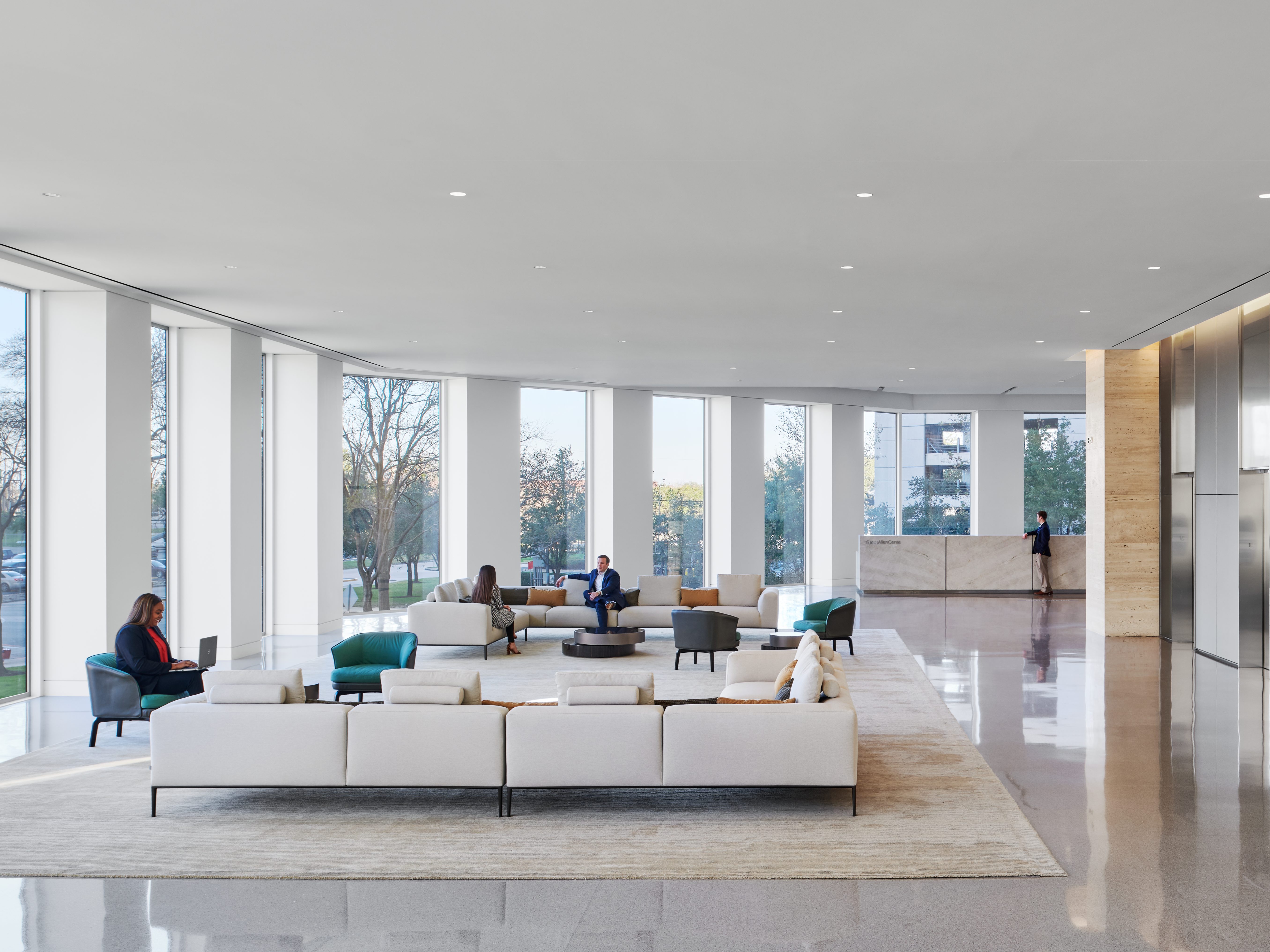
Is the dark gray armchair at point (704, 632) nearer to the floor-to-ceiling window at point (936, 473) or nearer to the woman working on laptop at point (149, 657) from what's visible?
the woman working on laptop at point (149, 657)

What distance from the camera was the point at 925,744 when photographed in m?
7.89

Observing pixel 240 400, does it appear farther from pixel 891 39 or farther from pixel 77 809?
pixel 891 39

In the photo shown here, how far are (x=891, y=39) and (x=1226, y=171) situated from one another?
3107 millimetres

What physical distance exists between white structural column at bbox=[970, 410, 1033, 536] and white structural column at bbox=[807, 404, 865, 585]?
10.6 ft

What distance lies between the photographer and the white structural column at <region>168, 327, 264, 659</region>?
41.1 ft

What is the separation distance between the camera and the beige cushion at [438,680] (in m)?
6.51

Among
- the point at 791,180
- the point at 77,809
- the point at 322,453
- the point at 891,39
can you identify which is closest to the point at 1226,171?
the point at 791,180

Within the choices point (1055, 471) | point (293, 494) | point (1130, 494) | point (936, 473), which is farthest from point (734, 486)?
point (293, 494)

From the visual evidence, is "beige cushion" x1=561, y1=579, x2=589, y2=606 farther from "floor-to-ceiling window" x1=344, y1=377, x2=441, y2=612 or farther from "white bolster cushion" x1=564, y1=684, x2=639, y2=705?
"white bolster cushion" x1=564, y1=684, x2=639, y2=705

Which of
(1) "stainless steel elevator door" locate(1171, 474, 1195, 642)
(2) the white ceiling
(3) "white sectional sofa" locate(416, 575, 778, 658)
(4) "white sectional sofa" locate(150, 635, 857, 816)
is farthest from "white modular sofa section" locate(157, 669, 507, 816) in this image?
(1) "stainless steel elevator door" locate(1171, 474, 1195, 642)

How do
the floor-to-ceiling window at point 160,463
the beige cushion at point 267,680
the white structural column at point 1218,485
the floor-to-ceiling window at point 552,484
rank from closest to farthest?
the beige cushion at point 267,680 → the white structural column at point 1218,485 → the floor-to-ceiling window at point 160,463 → the floor-to-ceiling window at point 552,484

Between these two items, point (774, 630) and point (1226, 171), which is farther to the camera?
point (774, 630)

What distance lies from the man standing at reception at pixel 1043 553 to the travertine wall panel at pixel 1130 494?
579cm

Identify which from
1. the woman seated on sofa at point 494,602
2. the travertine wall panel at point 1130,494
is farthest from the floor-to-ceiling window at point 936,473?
the woman seated on sofa at point 494,602
